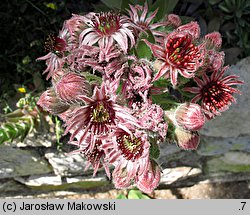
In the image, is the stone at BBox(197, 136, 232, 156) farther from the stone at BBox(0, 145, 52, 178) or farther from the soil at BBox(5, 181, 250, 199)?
the stone at BBox(0, 145, 52, 178)

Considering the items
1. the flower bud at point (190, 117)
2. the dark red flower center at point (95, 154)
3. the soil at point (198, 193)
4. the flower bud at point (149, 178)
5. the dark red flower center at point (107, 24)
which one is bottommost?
the soil at point (198, 193)

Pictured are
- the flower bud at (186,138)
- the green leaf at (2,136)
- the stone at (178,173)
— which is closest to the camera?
the flower bud at (186,138)

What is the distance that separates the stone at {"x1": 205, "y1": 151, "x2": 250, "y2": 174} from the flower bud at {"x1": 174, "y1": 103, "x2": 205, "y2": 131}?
4.41 feet

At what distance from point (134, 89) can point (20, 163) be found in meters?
1.37

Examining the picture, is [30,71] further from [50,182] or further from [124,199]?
[124,199]

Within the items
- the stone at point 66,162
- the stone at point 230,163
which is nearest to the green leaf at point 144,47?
the stone at point 66,162

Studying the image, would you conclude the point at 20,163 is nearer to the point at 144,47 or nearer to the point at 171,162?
the point at 171,162

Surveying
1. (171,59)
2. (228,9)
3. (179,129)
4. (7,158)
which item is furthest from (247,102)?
(7,158)

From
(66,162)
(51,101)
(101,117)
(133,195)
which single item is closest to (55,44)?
(51,101)

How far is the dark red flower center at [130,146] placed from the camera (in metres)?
1.22

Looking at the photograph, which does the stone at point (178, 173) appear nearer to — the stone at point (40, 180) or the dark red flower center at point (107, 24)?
the stone at point (40, 180)

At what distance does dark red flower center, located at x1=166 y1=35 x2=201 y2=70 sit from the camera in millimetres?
1162

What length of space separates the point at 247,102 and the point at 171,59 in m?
0.98

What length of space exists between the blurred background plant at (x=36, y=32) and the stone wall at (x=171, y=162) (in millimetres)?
170
